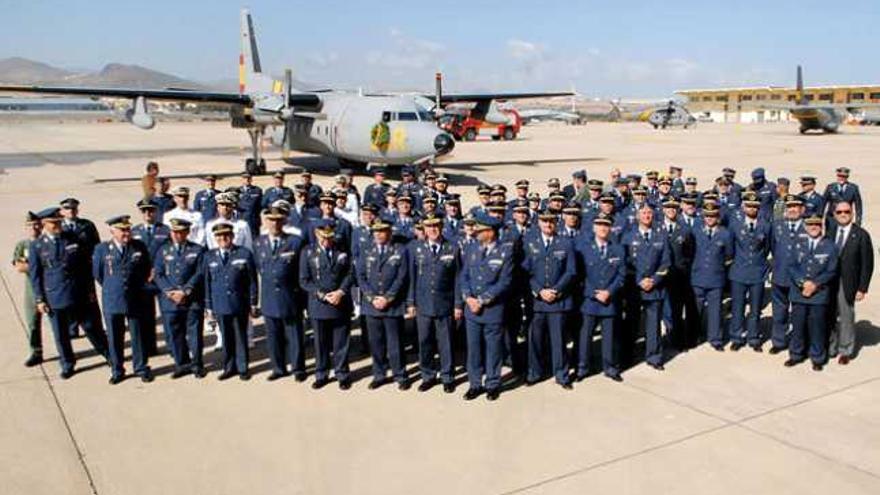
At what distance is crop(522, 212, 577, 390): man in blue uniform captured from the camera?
21.5ft

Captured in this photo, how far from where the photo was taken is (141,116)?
75.8ft

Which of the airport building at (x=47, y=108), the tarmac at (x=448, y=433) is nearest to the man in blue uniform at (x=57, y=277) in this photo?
the tarmac at (x=448, y=433)

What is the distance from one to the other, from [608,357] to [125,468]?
417 cm

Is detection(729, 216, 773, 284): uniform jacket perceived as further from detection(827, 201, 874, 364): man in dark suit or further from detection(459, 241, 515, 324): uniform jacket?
detection(459, 241, 515, 324): uniform jacket

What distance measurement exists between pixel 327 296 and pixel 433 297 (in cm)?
94

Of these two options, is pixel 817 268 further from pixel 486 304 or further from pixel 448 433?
pixel 448 433

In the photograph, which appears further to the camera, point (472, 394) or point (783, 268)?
point (783, 268)

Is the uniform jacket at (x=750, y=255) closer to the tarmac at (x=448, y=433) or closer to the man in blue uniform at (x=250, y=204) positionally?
the tarmac at (x=448, y=433)

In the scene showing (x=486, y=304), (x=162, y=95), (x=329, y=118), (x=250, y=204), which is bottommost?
(x=486, y=304)

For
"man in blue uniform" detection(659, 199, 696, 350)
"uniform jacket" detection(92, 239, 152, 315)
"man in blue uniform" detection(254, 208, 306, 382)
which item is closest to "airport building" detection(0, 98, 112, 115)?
"uniform jacket" detection(92, 239, 152, 315)

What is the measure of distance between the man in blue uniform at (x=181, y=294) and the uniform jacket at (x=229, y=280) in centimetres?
10

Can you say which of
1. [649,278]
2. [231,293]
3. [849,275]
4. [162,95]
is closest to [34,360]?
[231,293]

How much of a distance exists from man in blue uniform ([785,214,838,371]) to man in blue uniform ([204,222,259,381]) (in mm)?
5145

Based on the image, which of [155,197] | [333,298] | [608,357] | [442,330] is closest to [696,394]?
[608,357]
